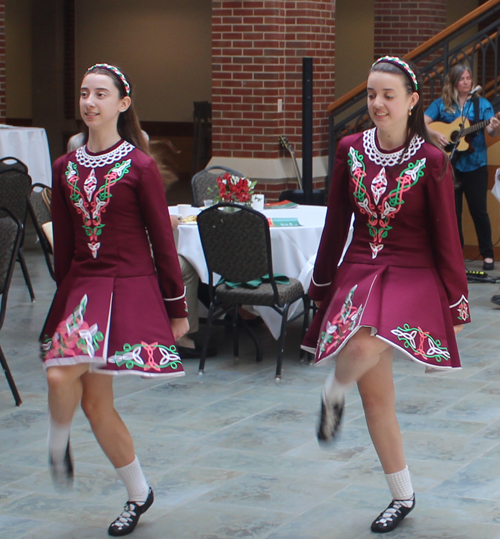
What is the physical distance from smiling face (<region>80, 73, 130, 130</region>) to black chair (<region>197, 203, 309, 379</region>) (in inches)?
76.3

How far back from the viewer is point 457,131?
7.08 metres

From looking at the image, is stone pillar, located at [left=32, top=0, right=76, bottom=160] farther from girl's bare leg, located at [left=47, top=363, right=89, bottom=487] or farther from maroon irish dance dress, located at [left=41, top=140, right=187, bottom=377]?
girl's bare leg, located at [left=47, top=363, right=89, bottom=487]

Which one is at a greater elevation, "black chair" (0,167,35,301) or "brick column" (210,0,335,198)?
"brick column" (210,0,335,198)

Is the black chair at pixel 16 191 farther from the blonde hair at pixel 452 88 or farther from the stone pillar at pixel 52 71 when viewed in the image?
the stone pillar at pixel 52 71

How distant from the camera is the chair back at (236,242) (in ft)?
14.9

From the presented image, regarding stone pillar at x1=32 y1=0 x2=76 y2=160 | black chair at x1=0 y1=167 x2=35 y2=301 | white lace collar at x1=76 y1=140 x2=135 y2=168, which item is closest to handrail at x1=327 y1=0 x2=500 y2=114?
black chair at x1=0 y1=167 x2=35 y2=301

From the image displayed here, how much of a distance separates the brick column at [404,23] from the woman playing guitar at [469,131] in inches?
119

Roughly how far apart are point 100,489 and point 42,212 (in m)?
2.66

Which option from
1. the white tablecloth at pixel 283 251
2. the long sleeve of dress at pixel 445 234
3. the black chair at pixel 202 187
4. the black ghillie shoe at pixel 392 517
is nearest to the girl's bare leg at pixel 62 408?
the black ghillie shoe at pixel 392 517

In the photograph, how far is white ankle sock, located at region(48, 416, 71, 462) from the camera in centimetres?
248

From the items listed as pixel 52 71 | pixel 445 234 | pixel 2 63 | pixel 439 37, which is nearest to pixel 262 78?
pixel 439 37

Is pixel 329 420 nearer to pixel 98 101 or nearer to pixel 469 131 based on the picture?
pixel 98 101

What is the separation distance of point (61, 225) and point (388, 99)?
0.96 meters

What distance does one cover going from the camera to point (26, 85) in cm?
1525
